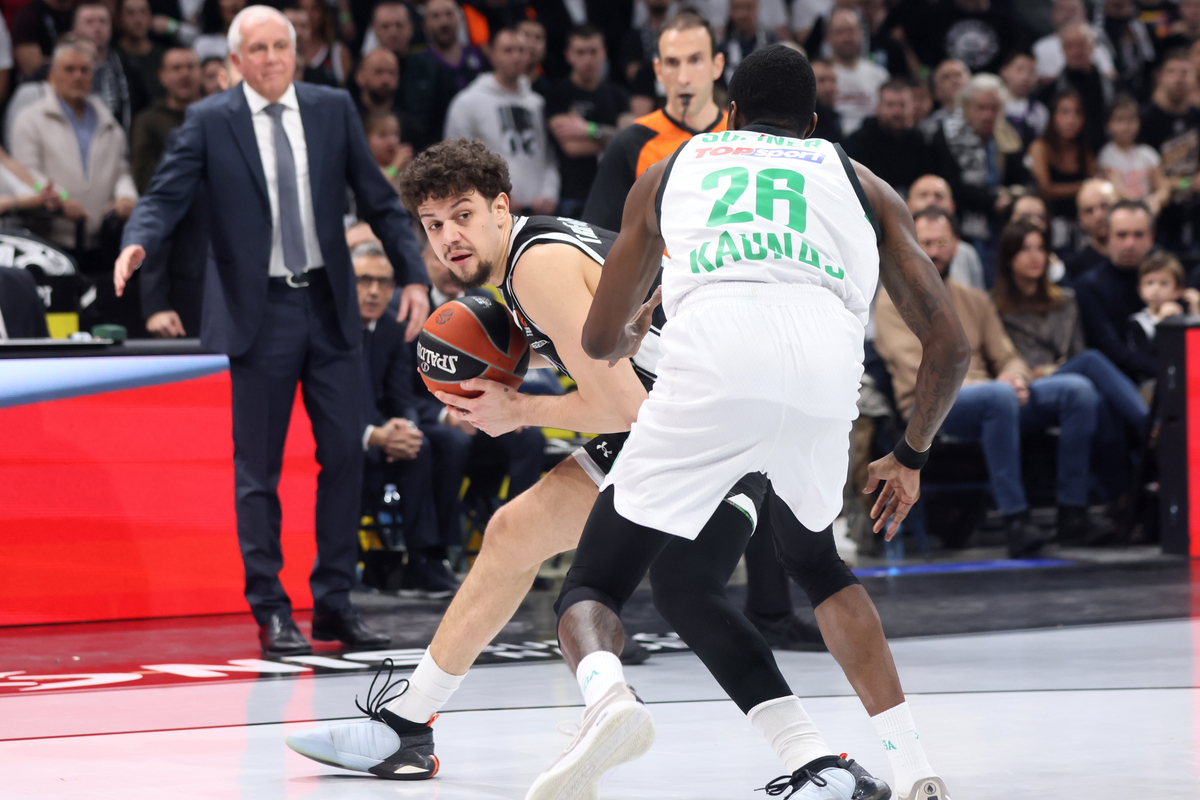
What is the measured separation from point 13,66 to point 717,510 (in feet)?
22.8

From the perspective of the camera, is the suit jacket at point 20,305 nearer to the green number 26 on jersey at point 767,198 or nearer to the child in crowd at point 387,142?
the child in crowd at point 387,142

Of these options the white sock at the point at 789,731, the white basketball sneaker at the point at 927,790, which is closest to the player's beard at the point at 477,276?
the white sock at the point at 789,731

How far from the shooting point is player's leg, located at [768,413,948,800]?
2.68 m

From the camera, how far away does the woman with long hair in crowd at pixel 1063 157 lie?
9945 millimetres

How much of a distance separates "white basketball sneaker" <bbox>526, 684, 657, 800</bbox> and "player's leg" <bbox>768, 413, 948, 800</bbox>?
506 mm

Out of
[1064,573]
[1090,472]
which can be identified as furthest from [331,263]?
[1090,472]

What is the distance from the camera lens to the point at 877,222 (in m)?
2.74

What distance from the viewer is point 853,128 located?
988 cm

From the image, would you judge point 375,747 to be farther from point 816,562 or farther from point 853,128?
point 853,128

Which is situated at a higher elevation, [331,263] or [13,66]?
[13,66]

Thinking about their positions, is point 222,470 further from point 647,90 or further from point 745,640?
point 647,90

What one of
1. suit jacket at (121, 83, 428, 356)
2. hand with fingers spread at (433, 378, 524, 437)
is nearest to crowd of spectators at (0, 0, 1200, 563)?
suit jacket at (121, 83, 428, 356)

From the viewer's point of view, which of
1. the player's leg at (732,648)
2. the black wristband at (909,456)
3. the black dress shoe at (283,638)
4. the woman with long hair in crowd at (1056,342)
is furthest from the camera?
the woman with long hair in crowd at (1056,342)

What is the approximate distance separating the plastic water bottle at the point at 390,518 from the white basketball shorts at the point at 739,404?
4010 millimetres
